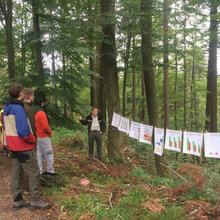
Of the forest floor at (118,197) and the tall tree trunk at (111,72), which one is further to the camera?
the tall tree trunk at (111,72)

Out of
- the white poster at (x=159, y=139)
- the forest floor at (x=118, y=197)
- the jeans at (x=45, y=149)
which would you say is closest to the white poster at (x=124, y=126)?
the white poster at (x=159, y=139)

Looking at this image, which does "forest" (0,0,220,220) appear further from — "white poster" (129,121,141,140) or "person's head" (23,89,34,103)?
"person's head" (23,89,34,103)

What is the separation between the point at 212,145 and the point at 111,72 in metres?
3.92

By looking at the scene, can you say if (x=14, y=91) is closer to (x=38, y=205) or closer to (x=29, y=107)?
(x=29, y=107)

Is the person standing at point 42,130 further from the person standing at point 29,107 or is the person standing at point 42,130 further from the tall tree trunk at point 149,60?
the tall tree trunk at point 149,60

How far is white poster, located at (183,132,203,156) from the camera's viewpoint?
17.5ft

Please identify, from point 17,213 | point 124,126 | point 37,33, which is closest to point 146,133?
point 124,126

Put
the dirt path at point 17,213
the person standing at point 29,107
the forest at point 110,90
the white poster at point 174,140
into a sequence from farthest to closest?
the white poster at point 174,140, the forest at point 110,90, the person standing at point 29,107, the dirt path at point 17,213

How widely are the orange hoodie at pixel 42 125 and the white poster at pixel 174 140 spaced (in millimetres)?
3194

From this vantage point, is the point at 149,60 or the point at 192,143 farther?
the point at 149,60

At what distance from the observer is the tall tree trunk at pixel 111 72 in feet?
23.0

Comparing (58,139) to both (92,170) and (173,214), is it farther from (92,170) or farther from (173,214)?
(173,214)

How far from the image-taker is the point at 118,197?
5.11 meters

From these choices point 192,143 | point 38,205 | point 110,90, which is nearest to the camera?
point 38,205
